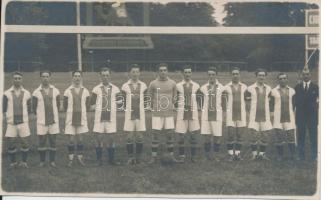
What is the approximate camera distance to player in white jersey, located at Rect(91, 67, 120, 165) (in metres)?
1.64

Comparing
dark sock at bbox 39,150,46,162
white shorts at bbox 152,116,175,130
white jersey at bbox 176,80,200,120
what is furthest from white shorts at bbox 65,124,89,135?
white jersey at bbox 176,80,200,120

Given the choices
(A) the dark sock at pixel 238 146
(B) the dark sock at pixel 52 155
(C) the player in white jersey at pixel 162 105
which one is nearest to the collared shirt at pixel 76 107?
(B) the dark sock at pixel 52 155

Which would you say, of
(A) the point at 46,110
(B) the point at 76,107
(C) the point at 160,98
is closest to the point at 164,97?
(C) the point at 160,98

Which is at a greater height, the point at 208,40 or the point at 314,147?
the point at 208,40

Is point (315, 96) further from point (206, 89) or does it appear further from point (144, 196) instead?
point (144, 196)

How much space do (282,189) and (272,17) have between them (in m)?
0.66

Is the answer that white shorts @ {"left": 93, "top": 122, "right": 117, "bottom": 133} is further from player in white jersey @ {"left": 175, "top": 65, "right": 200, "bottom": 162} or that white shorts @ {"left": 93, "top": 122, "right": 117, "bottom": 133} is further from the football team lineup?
player in white jersey @ {"left": 175, "top": 65, "right": 200, "bottom": 162}

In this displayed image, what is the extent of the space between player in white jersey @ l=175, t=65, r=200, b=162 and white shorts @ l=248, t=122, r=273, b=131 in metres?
0.21

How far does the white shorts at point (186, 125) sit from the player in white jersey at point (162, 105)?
0.08 feet

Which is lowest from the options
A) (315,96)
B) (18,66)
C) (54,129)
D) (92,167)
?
(92,167)

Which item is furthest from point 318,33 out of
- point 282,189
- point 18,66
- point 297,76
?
point 18,66

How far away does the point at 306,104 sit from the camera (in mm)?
1632

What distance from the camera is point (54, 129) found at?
65.2 inches

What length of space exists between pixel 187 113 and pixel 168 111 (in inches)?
2.9
